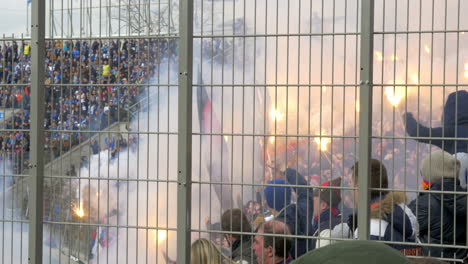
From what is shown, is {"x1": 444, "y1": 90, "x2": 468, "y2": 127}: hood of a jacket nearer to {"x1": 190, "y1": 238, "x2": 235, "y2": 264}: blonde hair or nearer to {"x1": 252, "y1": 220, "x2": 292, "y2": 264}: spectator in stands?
{"x1": 252, "y1": 220, "x2": 292, "y2": 264}: spectator in stands

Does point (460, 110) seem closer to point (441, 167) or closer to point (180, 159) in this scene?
point (441, 167)

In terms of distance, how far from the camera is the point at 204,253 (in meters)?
4.88

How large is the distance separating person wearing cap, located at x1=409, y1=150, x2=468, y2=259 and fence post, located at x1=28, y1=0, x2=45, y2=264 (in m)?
2.36

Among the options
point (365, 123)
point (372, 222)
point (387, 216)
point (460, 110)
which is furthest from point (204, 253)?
point (460, 110)

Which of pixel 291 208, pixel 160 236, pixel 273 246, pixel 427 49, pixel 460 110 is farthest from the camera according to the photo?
pixel 427 49

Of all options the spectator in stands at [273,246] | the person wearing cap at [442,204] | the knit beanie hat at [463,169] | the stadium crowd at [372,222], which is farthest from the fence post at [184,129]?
the knit beanie hat at [463,169]

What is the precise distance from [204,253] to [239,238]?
1.33 ft

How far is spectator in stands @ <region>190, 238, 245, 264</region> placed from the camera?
15.7 feet

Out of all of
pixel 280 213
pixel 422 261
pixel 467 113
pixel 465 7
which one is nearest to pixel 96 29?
pixel 280 213

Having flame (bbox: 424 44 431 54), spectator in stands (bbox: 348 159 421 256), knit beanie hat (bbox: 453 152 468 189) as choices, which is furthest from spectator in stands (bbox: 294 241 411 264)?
flame (bbox: 424 44 431 54)

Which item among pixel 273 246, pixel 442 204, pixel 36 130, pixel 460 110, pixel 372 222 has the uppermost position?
pixel 460 110

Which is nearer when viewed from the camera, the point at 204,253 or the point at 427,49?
the point at 204,253

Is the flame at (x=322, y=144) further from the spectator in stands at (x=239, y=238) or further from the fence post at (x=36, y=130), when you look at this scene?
the fence post at (x=36, y=130)

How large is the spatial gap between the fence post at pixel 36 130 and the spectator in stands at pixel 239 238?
122cm
